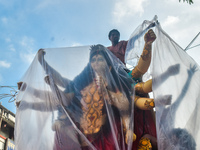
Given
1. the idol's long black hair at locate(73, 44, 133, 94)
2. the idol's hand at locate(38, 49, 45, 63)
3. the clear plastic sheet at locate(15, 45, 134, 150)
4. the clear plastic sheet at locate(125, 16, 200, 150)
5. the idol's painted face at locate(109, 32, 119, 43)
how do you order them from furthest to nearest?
the idol's painted face at locate(109, 32, 119, 43)
the idol's hand at locate(38, 49, 45, 63)
the idol's long black hair at locate(73, 44, 133, 94)
the clear plastic sheet at locate(15, 45, 134, 150)
the clear plastic sheet at locate(125, 16, 200, 150)

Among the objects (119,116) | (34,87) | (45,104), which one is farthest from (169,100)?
(34,87)

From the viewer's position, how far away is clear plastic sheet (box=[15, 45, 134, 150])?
2168 millimetres

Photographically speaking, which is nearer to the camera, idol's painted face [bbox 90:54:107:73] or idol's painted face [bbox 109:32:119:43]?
idol's painted face [bbox 90:54:107:73]

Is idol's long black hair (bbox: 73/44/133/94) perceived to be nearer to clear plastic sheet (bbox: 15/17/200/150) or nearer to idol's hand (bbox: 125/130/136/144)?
clear plastic sheet (bbox: 15/17/200/150)

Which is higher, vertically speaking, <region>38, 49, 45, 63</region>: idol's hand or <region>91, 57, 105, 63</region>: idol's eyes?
<region>38, 49, 45, 63</region>: idol's hand

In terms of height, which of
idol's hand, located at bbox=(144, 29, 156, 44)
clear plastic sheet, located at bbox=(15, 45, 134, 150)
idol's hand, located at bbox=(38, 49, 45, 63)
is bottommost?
clear plastic sheet, located at bbox=(15, 45, 134, 150)

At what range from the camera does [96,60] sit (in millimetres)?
2740

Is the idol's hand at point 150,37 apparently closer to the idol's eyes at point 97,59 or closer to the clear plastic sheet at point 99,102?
the clear plastic sheet at point 99,102

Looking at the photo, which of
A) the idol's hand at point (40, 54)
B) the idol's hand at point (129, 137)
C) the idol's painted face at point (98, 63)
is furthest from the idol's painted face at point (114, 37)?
the idol's hand at point (129, 137)

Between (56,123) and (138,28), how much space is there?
1.94m

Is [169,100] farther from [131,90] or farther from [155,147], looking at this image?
[155,147]

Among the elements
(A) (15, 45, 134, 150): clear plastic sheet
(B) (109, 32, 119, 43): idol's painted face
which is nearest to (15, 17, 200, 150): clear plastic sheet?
(A) (15, 45, 134, 150): clear plastic sheet

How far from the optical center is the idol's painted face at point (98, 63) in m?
2.62

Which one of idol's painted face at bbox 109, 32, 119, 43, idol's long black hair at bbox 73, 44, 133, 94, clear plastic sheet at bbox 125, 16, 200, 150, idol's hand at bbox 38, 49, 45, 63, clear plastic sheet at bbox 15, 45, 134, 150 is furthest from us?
idol's painted face at bbox 109, 32, 119, 43
